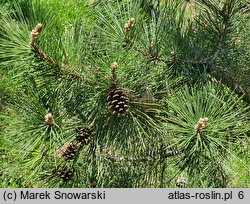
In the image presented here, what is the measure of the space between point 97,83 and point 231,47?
1.13ft

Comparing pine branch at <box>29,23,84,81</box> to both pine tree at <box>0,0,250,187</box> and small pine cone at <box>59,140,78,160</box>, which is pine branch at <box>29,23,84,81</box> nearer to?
pine tree at <box>0,0,250,187</box>

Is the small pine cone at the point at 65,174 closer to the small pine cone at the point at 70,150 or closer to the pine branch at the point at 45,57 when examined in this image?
the small pine cone at the point at 70,150

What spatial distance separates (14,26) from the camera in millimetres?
852

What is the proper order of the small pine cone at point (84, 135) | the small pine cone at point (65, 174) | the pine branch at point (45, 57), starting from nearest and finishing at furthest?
1. the pine branch at point (45, 57)
2. the small pine cone at point (84, 135)
3. the small pine cone at point (65, 174)

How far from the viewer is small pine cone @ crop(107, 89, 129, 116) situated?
855mm

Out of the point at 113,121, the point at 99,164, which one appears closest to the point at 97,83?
the point at 113,121

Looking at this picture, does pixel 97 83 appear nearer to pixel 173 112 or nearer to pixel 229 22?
pixel 173 112

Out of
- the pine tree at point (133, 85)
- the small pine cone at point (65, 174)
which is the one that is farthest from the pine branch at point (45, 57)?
the small pine cone at point (65, 174)

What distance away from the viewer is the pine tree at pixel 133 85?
2.82 feet

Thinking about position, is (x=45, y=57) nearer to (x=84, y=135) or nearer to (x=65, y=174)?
(x=84, y=135)

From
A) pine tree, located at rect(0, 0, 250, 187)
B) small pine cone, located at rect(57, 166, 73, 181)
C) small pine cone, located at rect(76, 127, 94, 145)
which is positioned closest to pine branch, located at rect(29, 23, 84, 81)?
pine tree, located at rect(0, 0, 250, 187)

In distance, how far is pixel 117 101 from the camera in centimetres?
86

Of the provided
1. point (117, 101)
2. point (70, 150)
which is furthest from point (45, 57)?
point (70, 150)

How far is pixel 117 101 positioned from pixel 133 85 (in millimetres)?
57
